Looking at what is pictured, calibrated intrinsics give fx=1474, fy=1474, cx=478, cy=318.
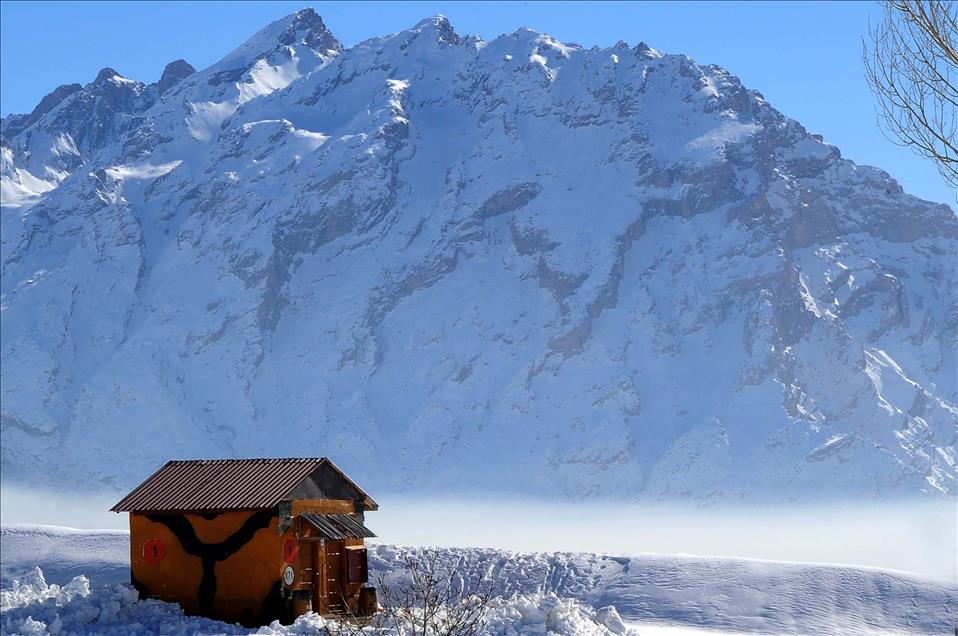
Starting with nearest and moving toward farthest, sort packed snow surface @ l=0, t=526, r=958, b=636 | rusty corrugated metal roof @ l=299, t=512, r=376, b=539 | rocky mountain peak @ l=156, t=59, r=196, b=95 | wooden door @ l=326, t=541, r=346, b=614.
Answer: rusty corrugated metal roof @ l=299, t=512, r=376, b=539
wooden door @ l=326, t=541, r=346, b=614
packed snow surface @ l=0, t=526, r=958, b=636
rocky mountain peak @ l=156, t=59, r=196, b=95

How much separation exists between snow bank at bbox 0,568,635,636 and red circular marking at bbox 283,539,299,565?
1.39 meters

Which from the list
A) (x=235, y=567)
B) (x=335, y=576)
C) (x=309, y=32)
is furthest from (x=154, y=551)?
(x=309, y=32)

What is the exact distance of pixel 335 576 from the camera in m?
26.7

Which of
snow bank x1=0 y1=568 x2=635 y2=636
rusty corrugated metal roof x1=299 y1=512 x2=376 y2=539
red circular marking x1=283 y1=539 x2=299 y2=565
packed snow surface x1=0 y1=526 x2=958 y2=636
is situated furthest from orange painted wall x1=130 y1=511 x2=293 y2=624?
packed snow surface x1=0 y1=526 x2=958 y2=636

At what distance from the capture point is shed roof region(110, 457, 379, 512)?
25.8 meters

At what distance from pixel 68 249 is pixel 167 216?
8890mm

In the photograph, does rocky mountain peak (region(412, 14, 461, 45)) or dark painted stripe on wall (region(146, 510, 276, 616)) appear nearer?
dark painted stripe on wall (region(146, 510, 276, 616))

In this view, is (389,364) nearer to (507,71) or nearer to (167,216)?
Answer: (167,216)

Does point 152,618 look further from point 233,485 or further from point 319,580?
point 319,580

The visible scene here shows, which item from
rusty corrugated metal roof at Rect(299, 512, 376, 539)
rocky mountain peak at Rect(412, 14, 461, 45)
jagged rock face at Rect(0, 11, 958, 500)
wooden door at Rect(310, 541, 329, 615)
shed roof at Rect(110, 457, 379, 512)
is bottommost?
wooden door at Rect(310, 541, 329, 615)

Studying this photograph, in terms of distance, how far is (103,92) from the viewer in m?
171

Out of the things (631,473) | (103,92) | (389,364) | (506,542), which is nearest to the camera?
(506,542)

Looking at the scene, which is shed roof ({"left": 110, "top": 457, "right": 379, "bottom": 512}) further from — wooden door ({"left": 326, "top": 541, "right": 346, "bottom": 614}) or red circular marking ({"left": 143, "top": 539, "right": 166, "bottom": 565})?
wooden door ({"left": 326, "top": 541, "right": 346, "bottom": 614})

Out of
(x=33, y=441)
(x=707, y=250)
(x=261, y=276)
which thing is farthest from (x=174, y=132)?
(x=707, y=250)
